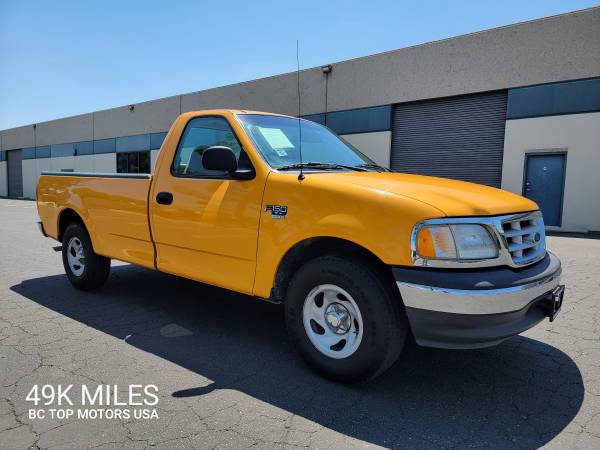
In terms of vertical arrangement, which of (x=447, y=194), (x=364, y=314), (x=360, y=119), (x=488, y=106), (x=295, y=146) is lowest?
(x=364, y=314)

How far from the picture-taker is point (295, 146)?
12.5 ft

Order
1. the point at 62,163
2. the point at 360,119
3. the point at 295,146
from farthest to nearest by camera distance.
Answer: the point at 62,163 → the point at 360,119 → the point at 295,146

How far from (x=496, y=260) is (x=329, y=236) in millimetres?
1008

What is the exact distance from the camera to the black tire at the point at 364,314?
2666 millimetres

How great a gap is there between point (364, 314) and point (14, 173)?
4615cm

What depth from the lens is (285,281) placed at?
3.25 m

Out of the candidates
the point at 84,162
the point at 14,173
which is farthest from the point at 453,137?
the point at 14,173

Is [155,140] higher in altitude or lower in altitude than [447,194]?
higher

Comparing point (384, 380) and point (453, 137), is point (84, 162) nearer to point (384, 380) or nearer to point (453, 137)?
point (453, 137)

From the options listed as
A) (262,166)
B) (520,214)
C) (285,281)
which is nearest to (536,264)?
(520,214)

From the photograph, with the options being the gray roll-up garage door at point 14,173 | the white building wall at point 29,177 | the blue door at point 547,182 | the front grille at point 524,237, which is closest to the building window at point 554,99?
the blue door at point 547,182

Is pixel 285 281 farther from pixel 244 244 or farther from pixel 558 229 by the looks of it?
pixel 558 229

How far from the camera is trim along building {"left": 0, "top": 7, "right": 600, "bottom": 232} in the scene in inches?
503

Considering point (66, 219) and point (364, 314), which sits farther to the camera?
point (66, 219)
